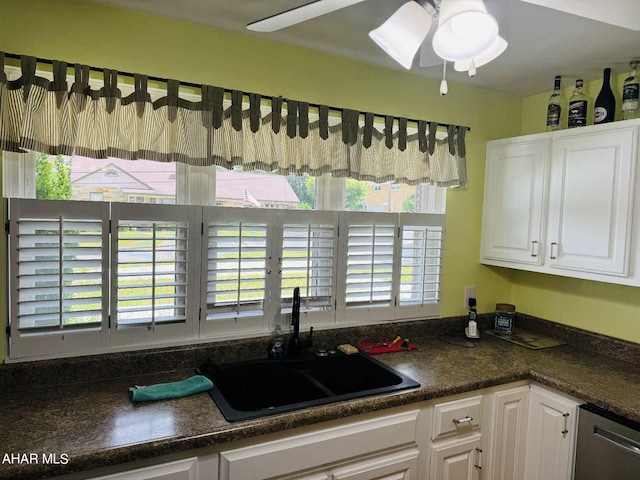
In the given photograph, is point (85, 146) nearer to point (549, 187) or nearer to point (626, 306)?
point (549, 187)

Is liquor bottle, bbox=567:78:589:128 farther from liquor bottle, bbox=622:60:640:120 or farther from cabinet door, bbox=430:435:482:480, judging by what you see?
cabinet door, bbox=430:435:482:480

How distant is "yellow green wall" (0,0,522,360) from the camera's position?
1573mm

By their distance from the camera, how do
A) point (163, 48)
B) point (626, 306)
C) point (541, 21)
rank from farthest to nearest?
point (626, 306) → point (163, 48) → point (541, 21)

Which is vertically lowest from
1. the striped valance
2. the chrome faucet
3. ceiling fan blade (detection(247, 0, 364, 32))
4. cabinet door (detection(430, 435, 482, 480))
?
cabinet door (detection(430, 435, 482, 480))

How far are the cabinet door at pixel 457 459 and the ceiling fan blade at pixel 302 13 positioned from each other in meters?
1.69

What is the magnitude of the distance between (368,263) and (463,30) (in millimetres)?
1307

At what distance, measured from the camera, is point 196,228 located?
71.2 inches

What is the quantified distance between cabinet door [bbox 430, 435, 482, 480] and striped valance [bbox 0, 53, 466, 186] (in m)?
1.29

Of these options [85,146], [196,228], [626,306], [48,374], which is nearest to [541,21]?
[626,306]

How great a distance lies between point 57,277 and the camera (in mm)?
1568

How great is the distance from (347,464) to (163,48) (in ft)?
5.96

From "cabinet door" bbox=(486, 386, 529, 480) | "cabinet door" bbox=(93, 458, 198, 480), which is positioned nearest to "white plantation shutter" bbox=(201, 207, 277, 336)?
"cabinet door" bbox=(93, 458, 198, 480)

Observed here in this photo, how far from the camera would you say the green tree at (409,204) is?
2428 millimetres

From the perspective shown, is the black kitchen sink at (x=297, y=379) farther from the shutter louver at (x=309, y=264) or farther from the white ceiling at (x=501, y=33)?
the white ceiling at (x=501, y=33)
